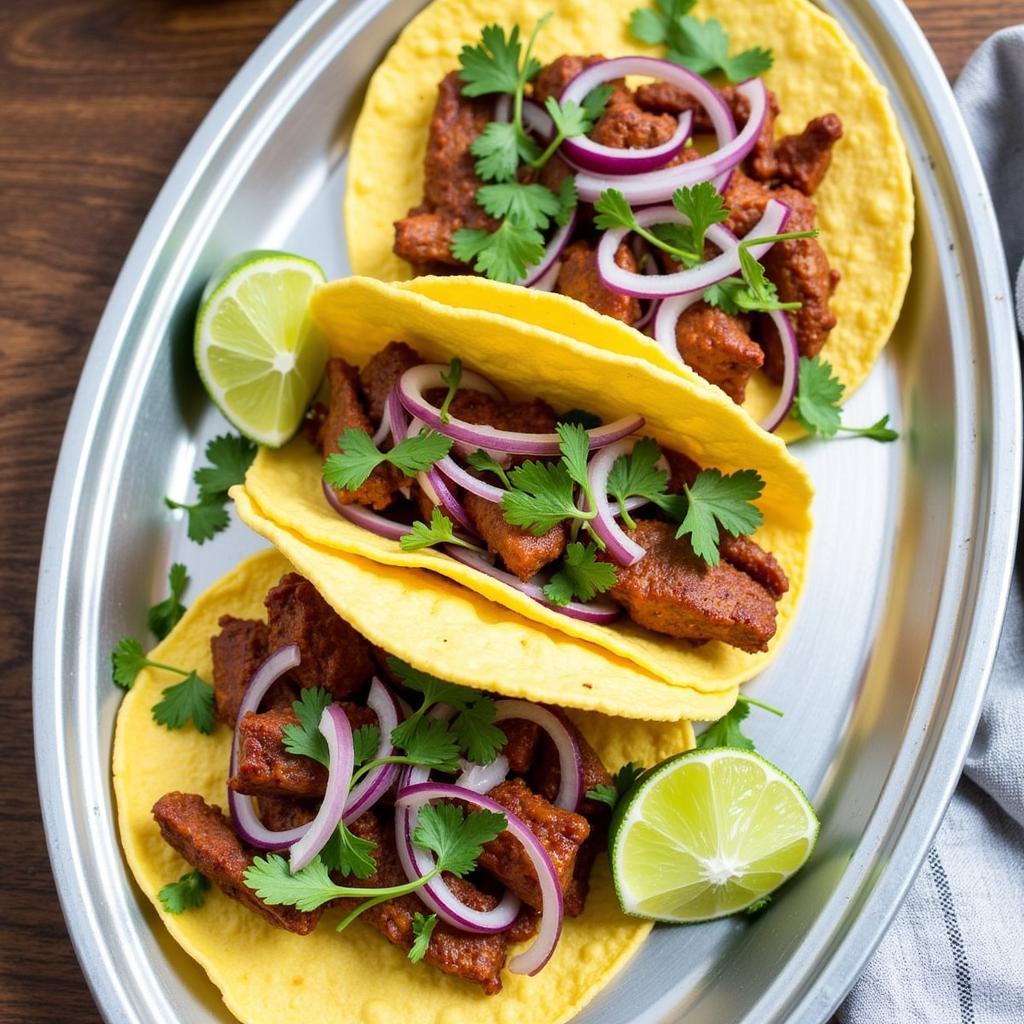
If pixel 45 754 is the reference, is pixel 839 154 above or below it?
above

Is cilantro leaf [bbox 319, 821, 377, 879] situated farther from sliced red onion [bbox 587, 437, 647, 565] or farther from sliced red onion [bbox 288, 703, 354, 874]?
sliced red onion [bbox 587, 437, 647, 565]

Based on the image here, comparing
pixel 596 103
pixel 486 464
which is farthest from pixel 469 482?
pixel 596 103

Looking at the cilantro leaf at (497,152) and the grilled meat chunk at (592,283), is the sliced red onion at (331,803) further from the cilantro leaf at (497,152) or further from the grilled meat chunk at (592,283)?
the cilantro leaf at (497,152)

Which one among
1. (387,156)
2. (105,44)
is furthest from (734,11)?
(105,44)

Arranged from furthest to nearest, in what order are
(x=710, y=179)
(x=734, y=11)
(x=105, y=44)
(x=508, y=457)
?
1. (x=105, y=44)
2. (x=734, y=11)
3. (x=710, y=179)
4. (x=508, y=457)

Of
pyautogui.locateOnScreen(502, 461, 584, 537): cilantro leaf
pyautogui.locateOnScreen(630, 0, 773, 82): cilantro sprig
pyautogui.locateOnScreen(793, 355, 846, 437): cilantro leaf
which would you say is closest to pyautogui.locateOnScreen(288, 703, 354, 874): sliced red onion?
pyautogui.locateOnScreen(502, 461, 584, 537): cilantro leaf

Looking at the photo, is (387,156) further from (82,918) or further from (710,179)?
(82,918)

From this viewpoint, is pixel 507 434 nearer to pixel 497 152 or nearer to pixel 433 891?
pixel 497 152
